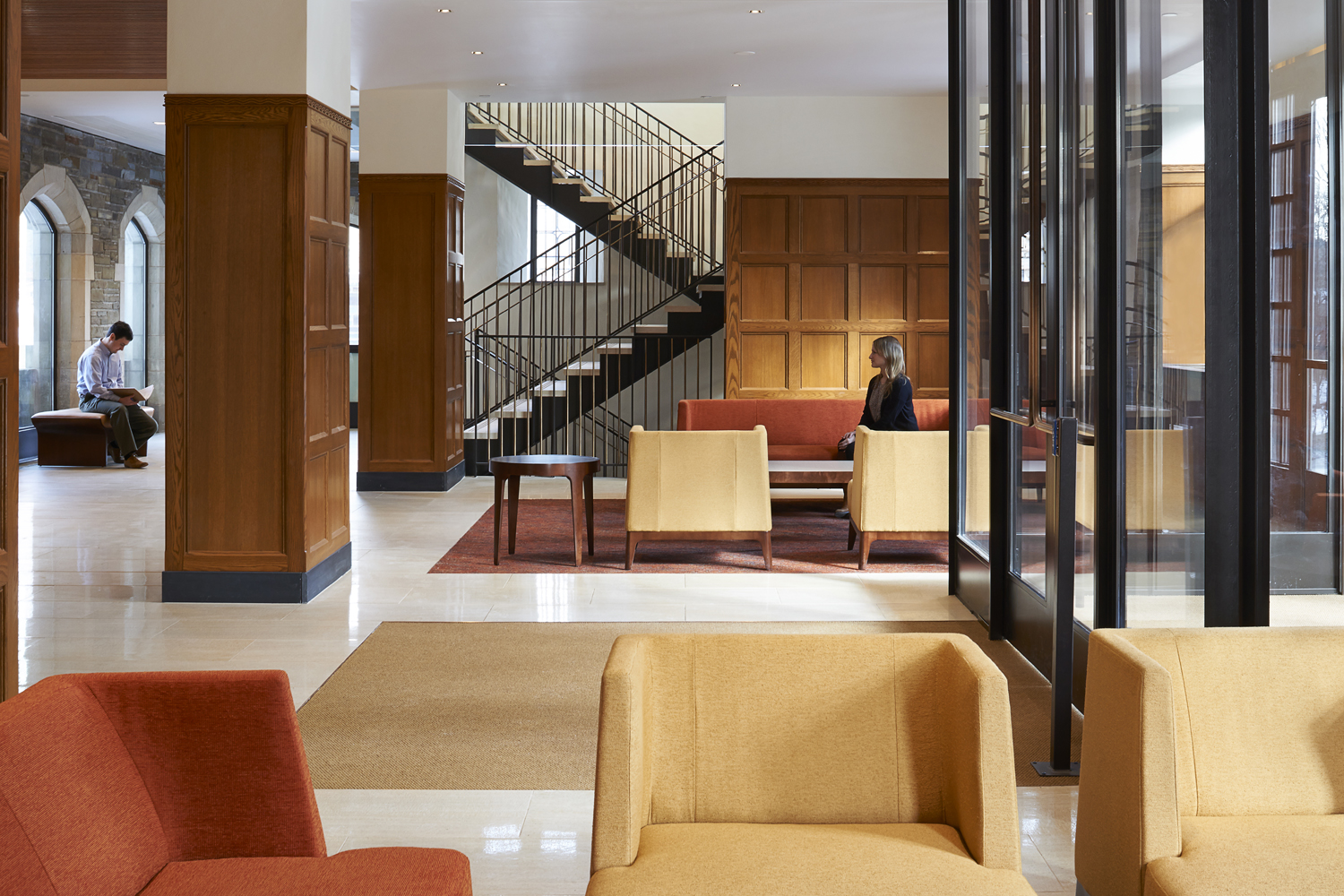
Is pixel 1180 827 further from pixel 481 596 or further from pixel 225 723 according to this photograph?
pixel 481 596

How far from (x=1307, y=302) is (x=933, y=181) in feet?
25.7

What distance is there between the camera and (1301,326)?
Result: 2.60m

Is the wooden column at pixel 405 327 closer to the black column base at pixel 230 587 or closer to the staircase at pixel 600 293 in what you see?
the staircase at pixel 600 293

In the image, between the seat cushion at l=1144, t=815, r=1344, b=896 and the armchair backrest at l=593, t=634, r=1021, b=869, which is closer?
the seat cushion at l=1144, t=815, r=1344, b=896

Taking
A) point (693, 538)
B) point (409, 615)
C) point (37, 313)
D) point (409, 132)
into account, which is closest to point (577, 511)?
point (693, 538)

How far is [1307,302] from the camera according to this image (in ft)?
8.42

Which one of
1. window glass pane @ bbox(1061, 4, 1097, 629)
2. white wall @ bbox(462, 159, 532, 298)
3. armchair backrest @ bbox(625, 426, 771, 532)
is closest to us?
window glass pane @ bbox(1061, 4, 1097, 629)

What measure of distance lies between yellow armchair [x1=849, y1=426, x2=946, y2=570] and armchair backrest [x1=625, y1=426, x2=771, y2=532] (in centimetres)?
56

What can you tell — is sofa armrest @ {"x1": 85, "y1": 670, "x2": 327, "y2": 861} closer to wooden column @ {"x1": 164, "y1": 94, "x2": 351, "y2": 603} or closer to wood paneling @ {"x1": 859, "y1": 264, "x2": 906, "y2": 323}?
wooden column @ {"x1": 164, "y1": 94, "x2": 351, "y2": 603}

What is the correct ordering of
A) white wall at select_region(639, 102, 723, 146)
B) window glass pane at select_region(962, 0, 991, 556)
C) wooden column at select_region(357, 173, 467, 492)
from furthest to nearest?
white wall at select_region(639, 102, 723, 146) → wooden column at select_region(357, 173, 467, 492) → window glass pane at select_region(962, 0, 991, 556)

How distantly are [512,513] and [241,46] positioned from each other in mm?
2817

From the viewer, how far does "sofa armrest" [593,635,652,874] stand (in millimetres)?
1870

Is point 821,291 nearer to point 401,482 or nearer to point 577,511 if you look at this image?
point 401,482

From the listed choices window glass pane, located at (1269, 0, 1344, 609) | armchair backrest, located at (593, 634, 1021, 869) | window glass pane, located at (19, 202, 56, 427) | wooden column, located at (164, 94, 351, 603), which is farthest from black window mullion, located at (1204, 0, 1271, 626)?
window glass pane, located at (19, 202, 56, 427)
